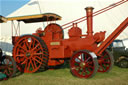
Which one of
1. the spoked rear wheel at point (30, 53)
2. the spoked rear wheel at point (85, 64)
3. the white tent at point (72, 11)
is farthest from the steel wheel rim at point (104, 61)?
the white tent at point (72, 11)

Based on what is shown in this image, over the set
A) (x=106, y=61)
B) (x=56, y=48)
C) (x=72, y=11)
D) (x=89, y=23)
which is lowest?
(x=106, y=61)

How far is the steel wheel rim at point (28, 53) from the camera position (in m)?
7.71

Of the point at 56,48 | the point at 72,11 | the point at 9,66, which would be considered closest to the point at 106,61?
the point at 56,48

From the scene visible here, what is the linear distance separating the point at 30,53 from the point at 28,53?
0.33 feet

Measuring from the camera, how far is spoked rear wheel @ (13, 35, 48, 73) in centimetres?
763

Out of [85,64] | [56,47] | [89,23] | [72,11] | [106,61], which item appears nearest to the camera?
[85,64]

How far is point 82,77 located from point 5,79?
9.13 feet

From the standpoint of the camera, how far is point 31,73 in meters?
7.82

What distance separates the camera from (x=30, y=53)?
25.8ft

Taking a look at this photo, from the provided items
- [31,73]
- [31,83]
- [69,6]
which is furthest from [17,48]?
[69,6]

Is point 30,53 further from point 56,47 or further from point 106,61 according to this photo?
point 106,61

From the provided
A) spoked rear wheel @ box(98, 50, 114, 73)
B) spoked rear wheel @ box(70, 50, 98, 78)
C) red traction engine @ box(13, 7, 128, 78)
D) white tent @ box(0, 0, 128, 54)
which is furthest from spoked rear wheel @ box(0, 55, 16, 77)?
white tent @ box(0, 0, 128, 54)

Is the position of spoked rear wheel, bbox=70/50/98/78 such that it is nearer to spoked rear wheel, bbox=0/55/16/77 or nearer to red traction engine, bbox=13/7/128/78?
red traction engine, bbox=13/7/128/78

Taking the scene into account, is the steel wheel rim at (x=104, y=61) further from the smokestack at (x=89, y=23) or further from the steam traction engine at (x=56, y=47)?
the smokestack at (x=89, y=23)
